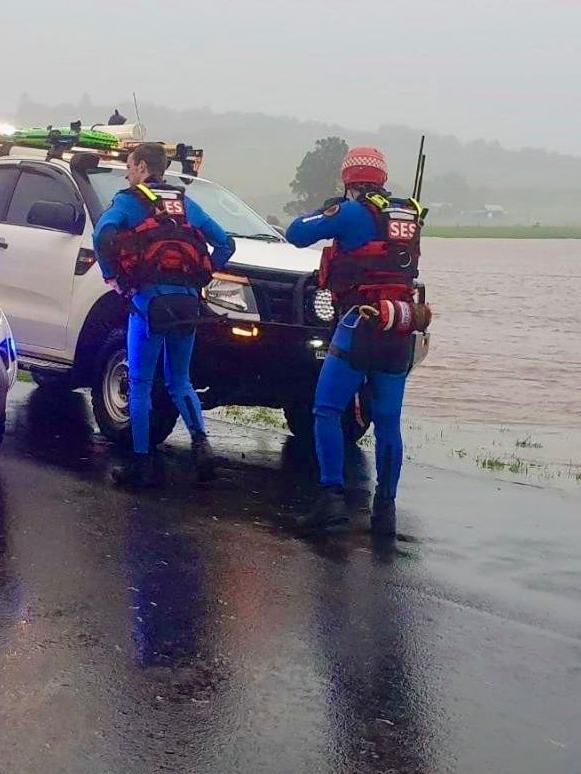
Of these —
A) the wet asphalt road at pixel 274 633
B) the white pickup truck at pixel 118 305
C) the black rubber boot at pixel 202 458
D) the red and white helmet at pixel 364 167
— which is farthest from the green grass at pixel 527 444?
the red and white helmet at pixel 364 167

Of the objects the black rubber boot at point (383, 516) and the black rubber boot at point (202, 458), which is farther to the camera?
the black rubber boot at point (202, 458)

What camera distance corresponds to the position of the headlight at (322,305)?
8.04 m

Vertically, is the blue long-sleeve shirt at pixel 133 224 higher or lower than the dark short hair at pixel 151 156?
lower

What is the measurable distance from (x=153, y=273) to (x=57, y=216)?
1841mm

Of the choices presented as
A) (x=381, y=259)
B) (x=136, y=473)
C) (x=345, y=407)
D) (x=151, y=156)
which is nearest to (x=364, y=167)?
(x=381, y=259)

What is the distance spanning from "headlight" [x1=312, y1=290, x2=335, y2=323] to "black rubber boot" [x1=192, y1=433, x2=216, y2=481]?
3.94ft

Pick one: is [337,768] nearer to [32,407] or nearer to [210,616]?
[210,616]

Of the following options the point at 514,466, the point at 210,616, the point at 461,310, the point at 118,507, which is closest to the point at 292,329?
the point at 118,507

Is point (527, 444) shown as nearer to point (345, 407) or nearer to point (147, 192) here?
point (345, 407)

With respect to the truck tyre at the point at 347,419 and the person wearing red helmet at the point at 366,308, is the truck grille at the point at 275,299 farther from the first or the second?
the person wearing red helmet at the point at 366,308

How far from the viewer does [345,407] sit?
21.7 feet

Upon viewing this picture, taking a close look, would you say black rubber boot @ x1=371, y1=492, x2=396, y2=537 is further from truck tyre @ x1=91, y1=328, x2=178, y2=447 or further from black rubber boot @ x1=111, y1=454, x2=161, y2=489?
truck tyre @ x1=91, y1=328, x2=178, y2=447

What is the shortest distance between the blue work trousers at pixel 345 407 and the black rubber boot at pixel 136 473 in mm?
1203

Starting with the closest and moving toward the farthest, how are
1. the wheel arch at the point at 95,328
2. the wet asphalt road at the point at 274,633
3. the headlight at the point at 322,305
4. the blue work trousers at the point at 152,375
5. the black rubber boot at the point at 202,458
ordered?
1. the wet asphalt road at the point at 274,633
2. the blue work trousers at the point at 152,375
3. the black rubber boot at the point at 202,458
4. the headlight at the point at 322,305
5. the wheel arch at the point at 95,328
